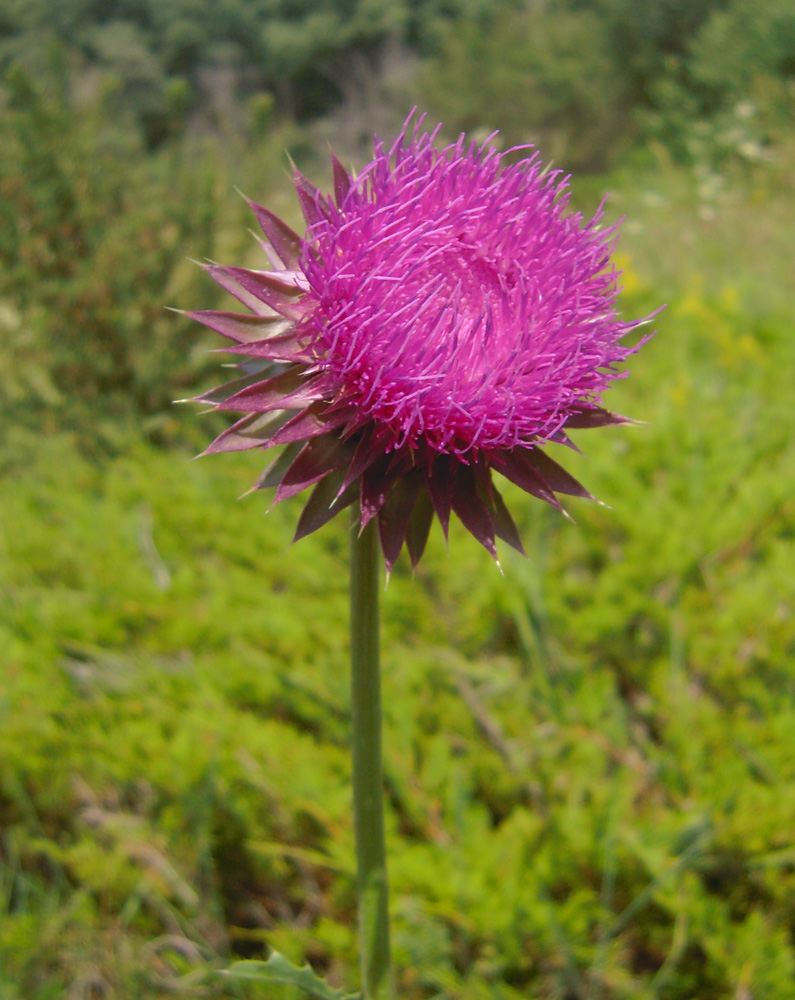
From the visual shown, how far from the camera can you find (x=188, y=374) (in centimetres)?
505

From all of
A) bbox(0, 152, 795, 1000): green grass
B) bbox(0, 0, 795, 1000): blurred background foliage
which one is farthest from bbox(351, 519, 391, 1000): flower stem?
bbox(0, 152, 795, 1000): green grass

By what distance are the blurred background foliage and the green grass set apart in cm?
1

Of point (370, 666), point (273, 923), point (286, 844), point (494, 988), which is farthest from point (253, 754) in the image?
point (370, 666)

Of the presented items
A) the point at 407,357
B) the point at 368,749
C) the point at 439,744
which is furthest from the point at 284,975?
the point at 439,744

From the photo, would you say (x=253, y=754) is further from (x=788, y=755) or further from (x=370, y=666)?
(x=788, y=755)

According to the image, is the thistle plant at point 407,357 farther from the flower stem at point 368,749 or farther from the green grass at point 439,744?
the green grass at point 439,744

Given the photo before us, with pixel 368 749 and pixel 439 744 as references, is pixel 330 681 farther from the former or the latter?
pixel 368 749

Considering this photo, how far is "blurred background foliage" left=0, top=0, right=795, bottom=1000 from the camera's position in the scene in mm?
2230

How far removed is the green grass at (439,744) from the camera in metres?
2.20

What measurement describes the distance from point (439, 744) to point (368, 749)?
4.00 ft

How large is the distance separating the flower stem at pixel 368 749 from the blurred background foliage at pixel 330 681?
648 mm

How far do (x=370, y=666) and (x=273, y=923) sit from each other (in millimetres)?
1592

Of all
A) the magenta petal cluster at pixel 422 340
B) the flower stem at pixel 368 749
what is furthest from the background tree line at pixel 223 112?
the flower stem at pixel 368 749

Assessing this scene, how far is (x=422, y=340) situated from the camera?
1300 millimetres
